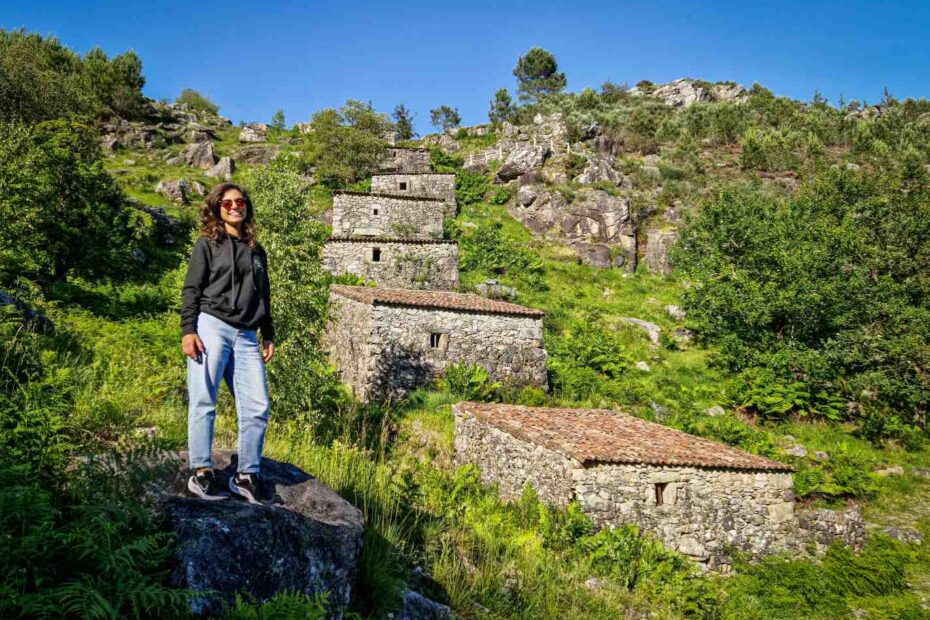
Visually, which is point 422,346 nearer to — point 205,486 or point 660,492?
point 660,492

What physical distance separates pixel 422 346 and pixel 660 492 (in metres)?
8.46

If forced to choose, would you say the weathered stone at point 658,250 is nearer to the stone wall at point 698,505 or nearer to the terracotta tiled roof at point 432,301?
the terracotta tiled roof at point 432,301

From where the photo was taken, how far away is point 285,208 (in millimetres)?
10945

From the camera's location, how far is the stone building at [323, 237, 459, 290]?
2245cm

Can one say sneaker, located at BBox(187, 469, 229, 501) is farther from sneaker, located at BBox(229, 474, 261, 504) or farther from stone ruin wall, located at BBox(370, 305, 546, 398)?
stone ruin wall, located at BBox(370, 305, 546, 398)

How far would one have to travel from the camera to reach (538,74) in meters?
69.4

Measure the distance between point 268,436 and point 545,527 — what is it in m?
5.52

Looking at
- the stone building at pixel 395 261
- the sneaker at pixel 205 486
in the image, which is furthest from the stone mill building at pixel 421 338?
the sneaker at pixel 205 486

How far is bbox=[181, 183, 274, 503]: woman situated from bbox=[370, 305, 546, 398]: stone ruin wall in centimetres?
1160

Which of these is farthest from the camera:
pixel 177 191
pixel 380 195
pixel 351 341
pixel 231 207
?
pixel 177 191

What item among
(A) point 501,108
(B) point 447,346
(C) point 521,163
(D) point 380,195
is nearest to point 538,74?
(A) point 501,108

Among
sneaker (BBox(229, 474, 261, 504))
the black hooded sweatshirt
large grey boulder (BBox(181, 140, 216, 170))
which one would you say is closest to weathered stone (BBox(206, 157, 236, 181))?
large grey boulder (BBox(181, 140, 216, 170))

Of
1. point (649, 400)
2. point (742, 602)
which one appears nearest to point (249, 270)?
point (742, 602)

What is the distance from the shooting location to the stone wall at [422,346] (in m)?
15.7
